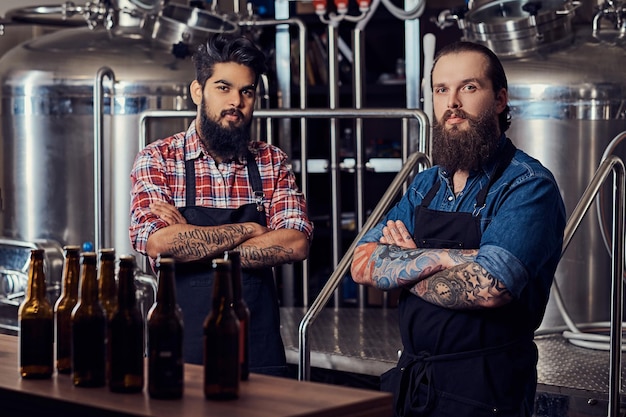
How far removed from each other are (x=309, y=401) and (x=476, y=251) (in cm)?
99

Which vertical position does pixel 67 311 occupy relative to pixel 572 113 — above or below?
below

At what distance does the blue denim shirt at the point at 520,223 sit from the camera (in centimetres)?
267

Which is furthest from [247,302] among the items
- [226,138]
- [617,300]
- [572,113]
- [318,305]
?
[572,113]

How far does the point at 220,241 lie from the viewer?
3.21 m

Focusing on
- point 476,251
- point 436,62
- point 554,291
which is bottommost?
point 554,291

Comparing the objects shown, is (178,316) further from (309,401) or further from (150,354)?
(309,401)

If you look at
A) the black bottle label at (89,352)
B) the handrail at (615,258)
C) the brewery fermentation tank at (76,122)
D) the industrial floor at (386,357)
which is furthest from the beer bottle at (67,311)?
the brewery fermentation tank at (76,122)

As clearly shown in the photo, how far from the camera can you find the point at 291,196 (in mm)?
3371

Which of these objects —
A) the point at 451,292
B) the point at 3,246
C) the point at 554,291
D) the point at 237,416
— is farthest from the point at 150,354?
the point at 3,246

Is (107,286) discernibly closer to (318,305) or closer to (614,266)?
(318,305)

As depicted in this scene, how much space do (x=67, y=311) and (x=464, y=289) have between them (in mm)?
988

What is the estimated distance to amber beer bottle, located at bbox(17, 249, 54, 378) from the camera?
7.27 feet

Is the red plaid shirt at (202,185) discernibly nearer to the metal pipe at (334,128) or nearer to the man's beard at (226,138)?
the man's beard at (226,138)

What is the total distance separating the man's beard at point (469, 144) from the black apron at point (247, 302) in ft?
2.25
